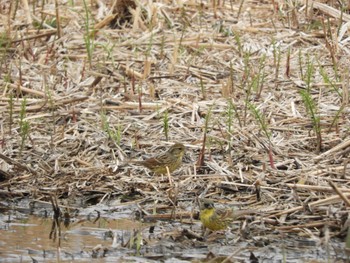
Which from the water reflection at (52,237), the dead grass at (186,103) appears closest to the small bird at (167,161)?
the dead grass at (186,103)

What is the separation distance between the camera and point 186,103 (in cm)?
1023

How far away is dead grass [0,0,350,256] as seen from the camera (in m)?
8.50

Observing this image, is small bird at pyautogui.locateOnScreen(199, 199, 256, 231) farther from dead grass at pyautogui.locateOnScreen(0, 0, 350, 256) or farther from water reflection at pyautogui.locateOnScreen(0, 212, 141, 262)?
water reflection at pyautogui.locateOnScreen(0, 212, 141, 262)

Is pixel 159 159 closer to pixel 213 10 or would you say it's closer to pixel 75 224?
pixel 75 224

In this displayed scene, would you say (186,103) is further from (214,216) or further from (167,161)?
(214,216)

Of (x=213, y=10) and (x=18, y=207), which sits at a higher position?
(x=213, y=10)

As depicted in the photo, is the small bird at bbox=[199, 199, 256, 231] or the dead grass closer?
the small bird at bbox=[199, 199, 256, 231]

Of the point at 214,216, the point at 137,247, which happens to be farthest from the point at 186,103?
the point at 137,247

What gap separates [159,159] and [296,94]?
2.20m

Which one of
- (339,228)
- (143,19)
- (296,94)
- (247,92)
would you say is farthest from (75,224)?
(143,19)

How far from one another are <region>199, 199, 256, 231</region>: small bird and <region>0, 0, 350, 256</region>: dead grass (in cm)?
29

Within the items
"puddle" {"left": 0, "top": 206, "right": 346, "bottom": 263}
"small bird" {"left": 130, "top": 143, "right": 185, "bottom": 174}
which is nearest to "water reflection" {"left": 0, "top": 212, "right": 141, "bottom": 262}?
"puddle" {"left": 0, "top": 206, "right": 346, "bottom": 263}

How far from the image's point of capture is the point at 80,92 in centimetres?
1076

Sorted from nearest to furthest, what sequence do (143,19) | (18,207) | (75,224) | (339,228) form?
(339,228) → (75,224) → (18,207) → (143,19)
